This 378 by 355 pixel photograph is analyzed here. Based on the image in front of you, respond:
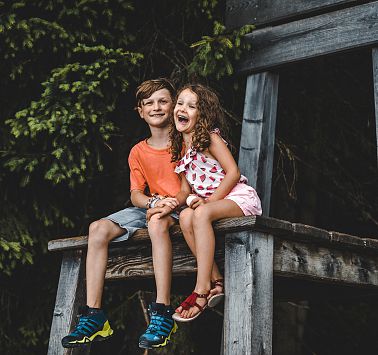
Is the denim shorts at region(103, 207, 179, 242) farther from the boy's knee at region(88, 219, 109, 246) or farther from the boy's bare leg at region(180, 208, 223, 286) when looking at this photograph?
the boy's bare leg at region(180, 208, 223, 286)

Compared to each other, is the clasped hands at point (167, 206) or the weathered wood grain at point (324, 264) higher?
the clasped hands at point (167, 206)

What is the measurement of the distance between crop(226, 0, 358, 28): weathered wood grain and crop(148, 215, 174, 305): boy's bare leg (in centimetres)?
175

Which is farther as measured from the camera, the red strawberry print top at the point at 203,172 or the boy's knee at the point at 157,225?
the red strawberry print top at the point at 203,172

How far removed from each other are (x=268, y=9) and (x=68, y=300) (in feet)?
7.35

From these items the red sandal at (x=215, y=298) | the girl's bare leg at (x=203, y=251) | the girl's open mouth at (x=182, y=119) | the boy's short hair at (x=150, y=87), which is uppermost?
the boy's short hair at (x=150, y=87)

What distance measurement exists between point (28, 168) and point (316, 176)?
8.80 ft

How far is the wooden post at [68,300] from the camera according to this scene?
13.6 ft

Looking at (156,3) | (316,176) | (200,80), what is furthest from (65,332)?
(316,176)

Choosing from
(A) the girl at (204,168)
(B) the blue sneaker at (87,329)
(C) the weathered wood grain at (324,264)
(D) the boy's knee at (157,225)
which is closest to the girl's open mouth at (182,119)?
(A) the girl at (204,168)

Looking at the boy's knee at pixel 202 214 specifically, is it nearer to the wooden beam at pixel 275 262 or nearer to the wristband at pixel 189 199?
the wooden beam at pixel 275 262

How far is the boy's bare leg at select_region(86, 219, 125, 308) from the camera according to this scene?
13.0 ft

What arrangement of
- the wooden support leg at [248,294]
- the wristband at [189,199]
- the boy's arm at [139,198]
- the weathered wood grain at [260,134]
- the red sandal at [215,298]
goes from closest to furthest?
the wooden support leg at [248,294] → the red sandal at [215,298] → the wristband at [189,199] → the boy's arm at [139,198] → the weathered wood grain at [260,134]

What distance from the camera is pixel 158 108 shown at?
4496mm

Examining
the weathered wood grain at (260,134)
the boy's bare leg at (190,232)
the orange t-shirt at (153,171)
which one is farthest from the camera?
the weathered wood grain at (260,134)
